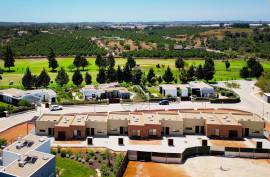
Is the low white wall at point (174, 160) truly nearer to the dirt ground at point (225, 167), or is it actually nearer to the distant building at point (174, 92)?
the dirt ground at point (225, 167)

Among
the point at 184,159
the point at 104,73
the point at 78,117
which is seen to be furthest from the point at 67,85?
the point at 184,159

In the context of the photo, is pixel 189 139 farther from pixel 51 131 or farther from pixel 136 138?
pixel 51 131

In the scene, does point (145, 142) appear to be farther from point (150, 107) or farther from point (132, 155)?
point (150, 107)

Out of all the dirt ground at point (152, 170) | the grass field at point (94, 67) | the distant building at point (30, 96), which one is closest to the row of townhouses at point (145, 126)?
the dirt ground at point (152, 170)

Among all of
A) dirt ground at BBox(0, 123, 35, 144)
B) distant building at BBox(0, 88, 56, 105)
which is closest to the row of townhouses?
dirt ground at BBox(0, 123, 35, 144)

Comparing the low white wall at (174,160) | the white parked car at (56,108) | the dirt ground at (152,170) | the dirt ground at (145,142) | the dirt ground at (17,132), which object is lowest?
the dirt ground at (152,170)

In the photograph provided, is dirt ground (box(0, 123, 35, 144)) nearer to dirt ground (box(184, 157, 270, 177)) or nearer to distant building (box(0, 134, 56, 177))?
distant building (box(0, 134, 56, 177))
